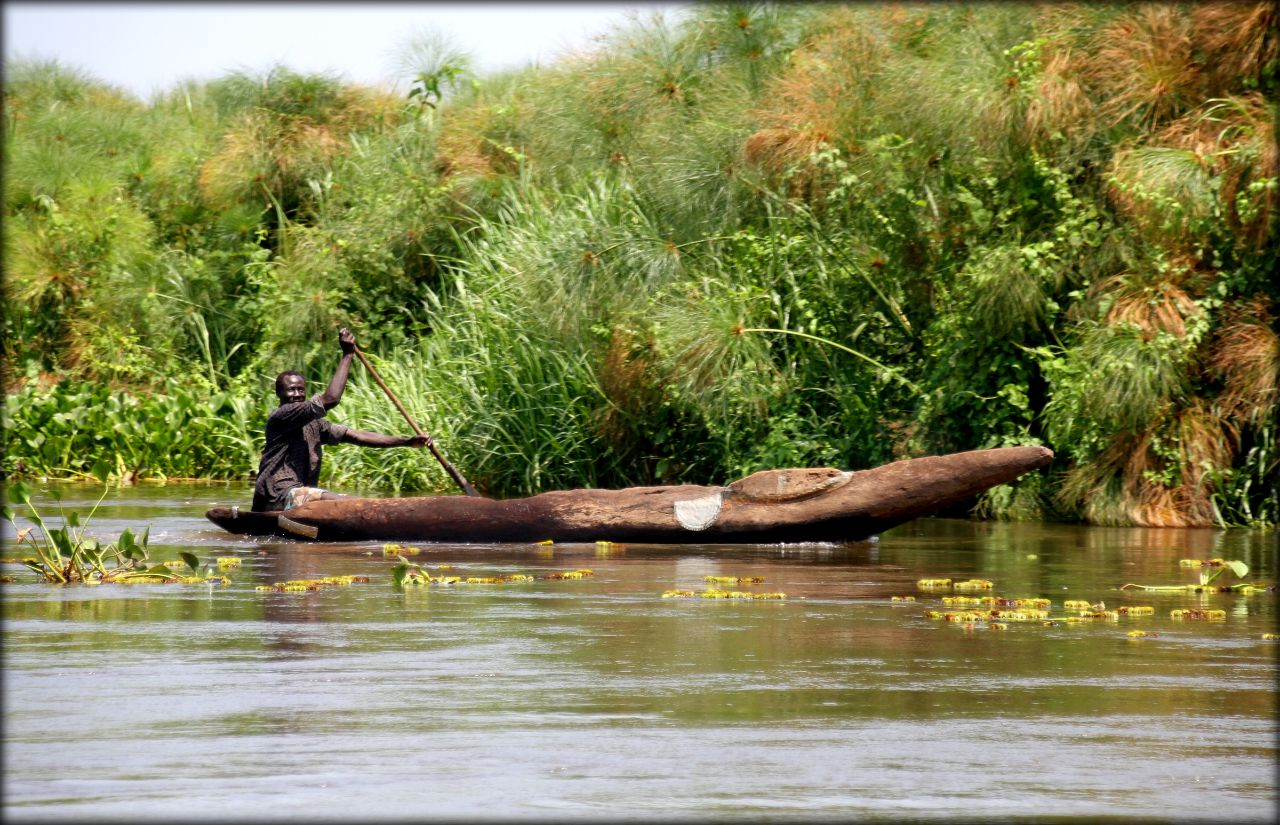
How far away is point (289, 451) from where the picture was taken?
14172mm

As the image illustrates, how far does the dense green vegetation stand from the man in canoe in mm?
3641

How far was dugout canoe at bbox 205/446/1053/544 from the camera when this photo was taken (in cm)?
1249

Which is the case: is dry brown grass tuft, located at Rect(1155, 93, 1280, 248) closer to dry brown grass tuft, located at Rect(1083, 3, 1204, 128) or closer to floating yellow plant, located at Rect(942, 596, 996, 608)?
dry brown grass tuft, located at Rect(1083, 3, 1204, 128)

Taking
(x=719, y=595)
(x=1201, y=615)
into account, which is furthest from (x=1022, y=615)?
(x=719, y=595)

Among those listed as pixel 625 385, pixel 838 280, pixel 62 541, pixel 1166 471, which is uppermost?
pixel 838 280

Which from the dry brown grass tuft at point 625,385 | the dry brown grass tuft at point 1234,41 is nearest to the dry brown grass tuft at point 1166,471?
the dry brown grass tuft at point 1234,41

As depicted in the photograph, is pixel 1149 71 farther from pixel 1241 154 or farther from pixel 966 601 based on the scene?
pixel 966 601

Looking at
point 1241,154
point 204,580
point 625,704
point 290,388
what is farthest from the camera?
point 1241,154

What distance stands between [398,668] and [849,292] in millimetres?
10490

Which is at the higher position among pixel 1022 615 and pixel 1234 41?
pixel 1234 41

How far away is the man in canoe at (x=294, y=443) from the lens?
45.9ft

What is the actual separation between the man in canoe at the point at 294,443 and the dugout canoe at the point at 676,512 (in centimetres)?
30

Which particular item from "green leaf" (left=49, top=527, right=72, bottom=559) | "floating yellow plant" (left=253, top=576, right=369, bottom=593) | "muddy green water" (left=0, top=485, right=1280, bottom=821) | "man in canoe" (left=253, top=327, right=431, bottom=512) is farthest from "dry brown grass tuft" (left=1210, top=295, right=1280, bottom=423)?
"green leaf" (left=49, top=527, right=72, bottom=559)

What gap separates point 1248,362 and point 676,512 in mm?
5623
